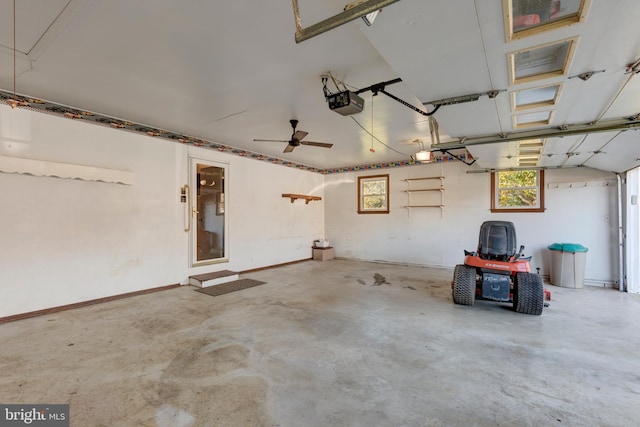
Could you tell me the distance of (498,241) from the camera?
13.2ft

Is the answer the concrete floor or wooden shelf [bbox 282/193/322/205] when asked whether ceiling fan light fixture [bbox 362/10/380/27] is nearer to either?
the concrete floor

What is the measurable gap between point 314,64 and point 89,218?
4.02m

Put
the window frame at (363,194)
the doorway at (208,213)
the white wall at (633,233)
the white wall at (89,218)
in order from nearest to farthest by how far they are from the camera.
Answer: the white wall at (89,218) → the white wall at (633,233) → the doorway at (208,213) → the window frame at (363,194)

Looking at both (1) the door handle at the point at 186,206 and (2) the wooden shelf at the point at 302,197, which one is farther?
(2) the wooden shelf at the point at 302,197

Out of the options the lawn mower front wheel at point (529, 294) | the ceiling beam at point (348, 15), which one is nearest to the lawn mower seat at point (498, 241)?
the lawn mower front wheel at point (529, 294)

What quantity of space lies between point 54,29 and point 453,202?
281 inches

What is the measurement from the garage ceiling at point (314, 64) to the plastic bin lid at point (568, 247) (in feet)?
5.21

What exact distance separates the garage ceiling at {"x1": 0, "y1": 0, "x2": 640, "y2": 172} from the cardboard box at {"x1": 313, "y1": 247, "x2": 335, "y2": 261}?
15.3 feet

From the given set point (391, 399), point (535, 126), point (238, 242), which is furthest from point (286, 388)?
point (238, 242)

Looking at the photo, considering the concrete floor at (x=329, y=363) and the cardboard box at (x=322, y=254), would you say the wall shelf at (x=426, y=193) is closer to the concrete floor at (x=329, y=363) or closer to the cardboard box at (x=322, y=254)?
the cardboard box at (x=322, y=254)

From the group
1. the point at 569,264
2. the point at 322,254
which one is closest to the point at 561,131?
the point at 569,264

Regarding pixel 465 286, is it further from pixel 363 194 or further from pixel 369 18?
pixel 363 194

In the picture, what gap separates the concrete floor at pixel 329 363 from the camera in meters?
1.83

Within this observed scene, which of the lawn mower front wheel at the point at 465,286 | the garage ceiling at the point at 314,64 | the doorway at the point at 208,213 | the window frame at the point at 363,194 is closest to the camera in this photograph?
the garage ceiling at the point at 314,64
